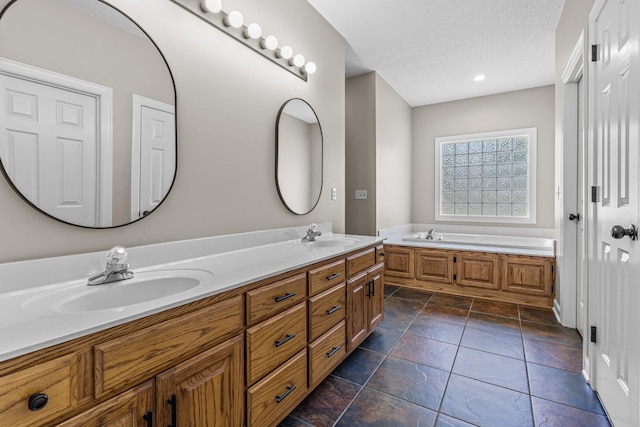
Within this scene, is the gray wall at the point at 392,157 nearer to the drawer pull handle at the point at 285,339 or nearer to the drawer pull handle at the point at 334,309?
the drawer pull handle at the point at 334,309

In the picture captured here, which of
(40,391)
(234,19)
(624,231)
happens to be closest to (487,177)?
(624,231)

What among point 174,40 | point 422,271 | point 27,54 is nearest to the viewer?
point 27,54

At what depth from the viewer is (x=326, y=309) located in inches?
65.0

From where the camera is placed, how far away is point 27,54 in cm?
101

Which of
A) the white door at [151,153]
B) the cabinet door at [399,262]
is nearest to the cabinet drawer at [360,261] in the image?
the white door at [151,153]

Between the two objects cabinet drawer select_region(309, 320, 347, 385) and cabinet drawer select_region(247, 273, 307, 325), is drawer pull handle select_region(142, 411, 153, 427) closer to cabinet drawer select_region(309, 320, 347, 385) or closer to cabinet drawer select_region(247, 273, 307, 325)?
cabinet drawer select_region(247, 273, 307, 325)

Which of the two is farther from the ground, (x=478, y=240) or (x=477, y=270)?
(x=478, y=240)

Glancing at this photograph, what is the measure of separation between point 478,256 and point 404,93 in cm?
245

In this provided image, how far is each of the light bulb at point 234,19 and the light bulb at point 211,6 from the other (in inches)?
3.7

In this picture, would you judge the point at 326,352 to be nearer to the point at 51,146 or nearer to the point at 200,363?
the point at 200,363

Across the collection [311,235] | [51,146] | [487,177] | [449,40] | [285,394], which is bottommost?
[285,394]

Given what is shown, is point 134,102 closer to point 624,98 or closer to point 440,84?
point 624,98

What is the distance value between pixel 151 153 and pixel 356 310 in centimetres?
148

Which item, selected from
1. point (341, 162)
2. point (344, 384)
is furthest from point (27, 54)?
point (341, 162)
